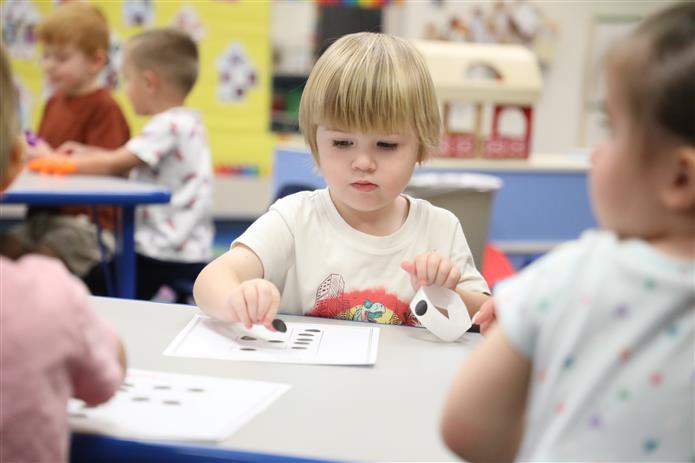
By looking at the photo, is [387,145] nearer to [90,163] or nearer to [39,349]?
[39,349]

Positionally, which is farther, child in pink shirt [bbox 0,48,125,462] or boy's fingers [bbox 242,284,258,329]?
boy's fingers [bbox 242,284,258,329]

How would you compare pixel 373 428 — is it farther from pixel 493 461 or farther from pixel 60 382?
pixel 60 382

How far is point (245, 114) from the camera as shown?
478cm

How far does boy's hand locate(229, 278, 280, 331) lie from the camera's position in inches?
39.1

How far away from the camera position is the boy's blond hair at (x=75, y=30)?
8.78 ft

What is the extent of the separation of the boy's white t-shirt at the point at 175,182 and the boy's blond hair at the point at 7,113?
1.72 m

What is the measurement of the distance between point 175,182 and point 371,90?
1406 millimetres

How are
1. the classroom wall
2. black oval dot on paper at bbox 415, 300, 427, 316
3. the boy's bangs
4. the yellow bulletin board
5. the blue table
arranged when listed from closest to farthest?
black oval dot on paper at bbox 415, 300, 427, 316 < the boy's bangs < the blue table < the yellow bulletin board < the classroom wall

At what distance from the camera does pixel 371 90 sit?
1.20 m

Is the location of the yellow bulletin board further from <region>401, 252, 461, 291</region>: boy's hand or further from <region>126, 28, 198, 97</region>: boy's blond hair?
<region>401, 252, 461, 291</region>: boy's hand

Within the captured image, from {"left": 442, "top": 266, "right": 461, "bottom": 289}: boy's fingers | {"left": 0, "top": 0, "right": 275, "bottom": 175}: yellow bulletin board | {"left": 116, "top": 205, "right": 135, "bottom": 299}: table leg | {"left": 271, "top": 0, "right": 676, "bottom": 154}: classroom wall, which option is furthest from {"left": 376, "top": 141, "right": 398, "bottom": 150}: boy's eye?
{"left": 271, "top": 0, "right": 676, "bottom": 154}: classroom wall

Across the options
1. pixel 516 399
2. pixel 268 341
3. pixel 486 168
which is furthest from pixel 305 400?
pixel 486 168

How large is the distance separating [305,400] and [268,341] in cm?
20

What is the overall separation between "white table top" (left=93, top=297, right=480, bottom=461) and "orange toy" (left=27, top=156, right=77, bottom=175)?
1.30 m
